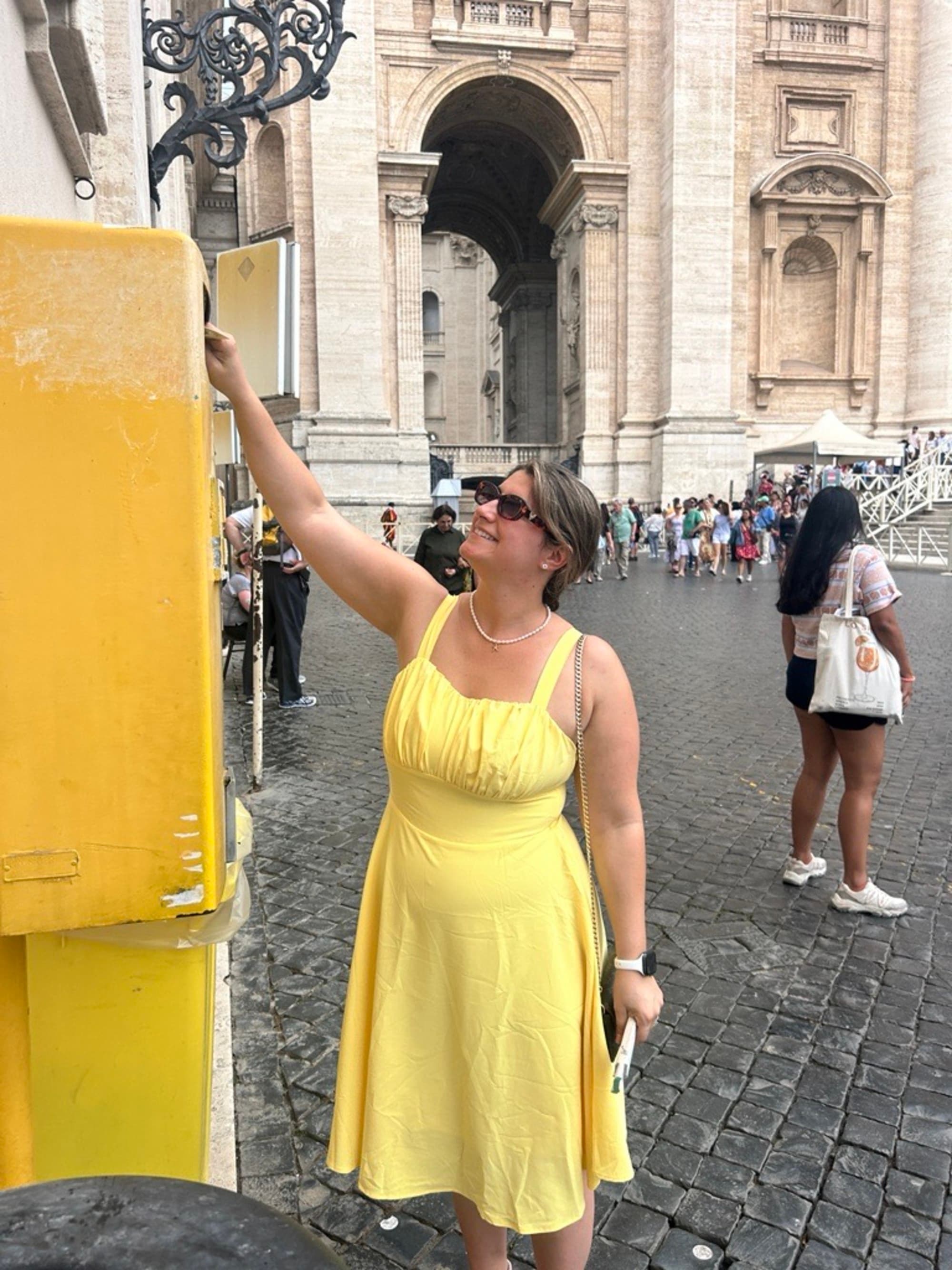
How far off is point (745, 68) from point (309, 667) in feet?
79.2

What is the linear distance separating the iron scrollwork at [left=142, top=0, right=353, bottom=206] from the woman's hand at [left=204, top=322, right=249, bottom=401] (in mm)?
6103

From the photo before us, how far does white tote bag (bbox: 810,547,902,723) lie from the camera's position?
3930 mm

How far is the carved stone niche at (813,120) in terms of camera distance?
88.0 feet

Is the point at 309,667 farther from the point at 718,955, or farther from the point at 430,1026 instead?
the point at 430,1026

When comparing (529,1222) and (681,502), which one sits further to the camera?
(681,502)

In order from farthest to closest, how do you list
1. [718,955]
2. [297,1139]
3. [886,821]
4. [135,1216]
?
[886,821]
[718,955]
[297,1139]
[135,1216]

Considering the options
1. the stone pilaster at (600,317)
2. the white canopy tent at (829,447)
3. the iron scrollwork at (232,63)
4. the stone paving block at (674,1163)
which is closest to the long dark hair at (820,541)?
the stone paving block at (674,1163)

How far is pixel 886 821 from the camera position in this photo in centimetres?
530

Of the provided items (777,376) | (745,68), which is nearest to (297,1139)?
(777,376)

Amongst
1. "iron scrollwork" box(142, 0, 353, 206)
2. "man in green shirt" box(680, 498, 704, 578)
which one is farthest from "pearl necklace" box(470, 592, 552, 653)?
"man in green shirt" box(680, 498, 704, 578)

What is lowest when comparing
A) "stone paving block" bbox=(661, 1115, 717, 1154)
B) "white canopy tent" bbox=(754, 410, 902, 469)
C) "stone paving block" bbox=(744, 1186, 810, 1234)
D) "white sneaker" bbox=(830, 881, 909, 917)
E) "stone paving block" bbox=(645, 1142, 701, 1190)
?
"stone paving block" bbox=(744, 1186, 810, 1234)

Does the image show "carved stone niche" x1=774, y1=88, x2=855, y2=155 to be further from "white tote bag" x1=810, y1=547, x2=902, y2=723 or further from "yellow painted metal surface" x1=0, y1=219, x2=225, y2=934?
"yellow painted metal surface" x1=0, y1=219, x2=225, y2=934

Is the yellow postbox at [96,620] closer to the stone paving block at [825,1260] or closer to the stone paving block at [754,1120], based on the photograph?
the stone paving block at [825,1260]

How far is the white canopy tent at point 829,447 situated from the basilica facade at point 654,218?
3.53 m
